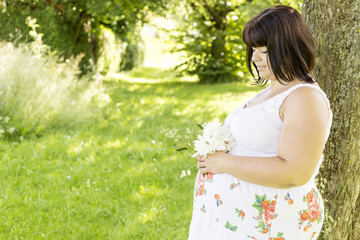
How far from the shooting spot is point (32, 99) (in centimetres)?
683

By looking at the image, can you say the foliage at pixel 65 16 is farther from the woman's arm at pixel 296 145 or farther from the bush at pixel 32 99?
the woman's arm at pixel 296 145

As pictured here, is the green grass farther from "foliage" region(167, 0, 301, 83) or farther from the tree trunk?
"foliage" region(167, 0, 301, 83)

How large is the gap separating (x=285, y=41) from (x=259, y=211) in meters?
0.79

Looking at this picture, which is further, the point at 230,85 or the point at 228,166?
the point at 230,85

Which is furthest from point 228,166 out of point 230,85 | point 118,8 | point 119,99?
point 230,85

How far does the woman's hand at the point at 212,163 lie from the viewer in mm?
1874

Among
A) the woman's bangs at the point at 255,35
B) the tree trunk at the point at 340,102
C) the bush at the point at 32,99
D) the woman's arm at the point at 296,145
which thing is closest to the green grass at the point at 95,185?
the bush at the point at 32,99

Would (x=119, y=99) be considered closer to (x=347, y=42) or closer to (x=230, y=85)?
(x=230, y=85)

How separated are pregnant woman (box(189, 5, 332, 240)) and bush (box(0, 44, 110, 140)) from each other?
16.1 ft

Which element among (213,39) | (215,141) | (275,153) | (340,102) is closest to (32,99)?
(340,102)

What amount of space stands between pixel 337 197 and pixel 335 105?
683 mm

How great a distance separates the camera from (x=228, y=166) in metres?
1.81

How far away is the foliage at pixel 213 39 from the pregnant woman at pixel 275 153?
→ 48.5ft

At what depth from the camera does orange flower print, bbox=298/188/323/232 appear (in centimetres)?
185
